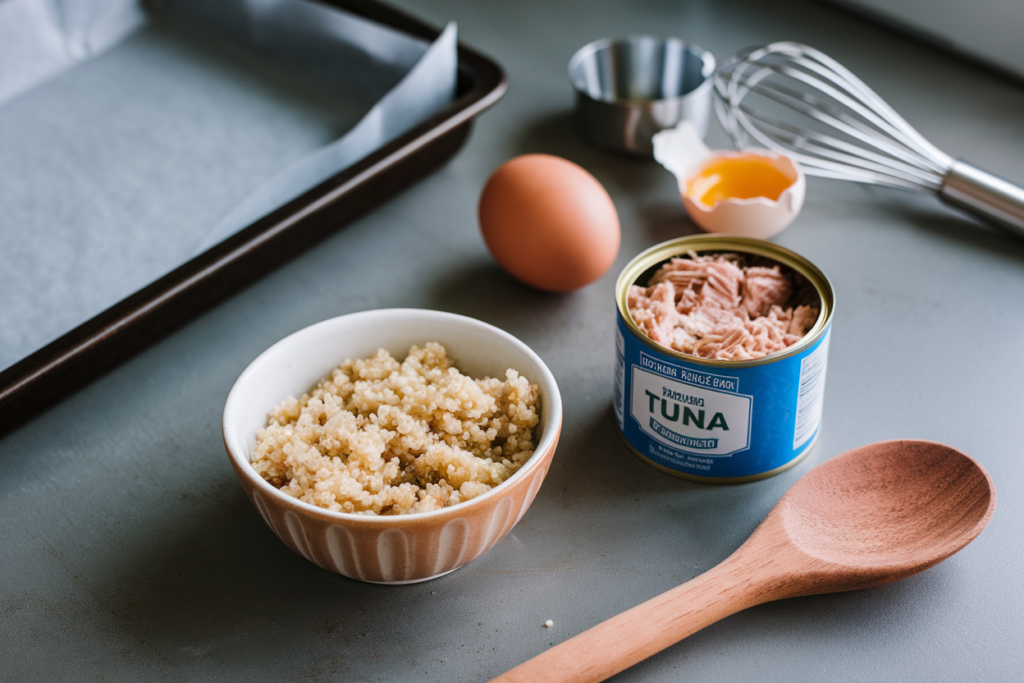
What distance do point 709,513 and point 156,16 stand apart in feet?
3.94

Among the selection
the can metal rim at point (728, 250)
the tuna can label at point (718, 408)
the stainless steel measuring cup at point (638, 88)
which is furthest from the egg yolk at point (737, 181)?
the tuna can label at point (718, 408)

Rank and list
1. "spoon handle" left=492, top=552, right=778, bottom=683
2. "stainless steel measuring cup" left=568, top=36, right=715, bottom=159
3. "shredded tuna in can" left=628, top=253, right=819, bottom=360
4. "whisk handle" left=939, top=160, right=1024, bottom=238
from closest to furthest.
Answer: "spoon handle" left=492, top=552, right=778, bottom=683, "shredded tuna in can" left=628, top=253, right=819, bottom=360, "whisk handle" left=939, top=160, right=1024, bottom=238, "stainless steel measuring cup" left=568, top=36, right=715, bottom=159

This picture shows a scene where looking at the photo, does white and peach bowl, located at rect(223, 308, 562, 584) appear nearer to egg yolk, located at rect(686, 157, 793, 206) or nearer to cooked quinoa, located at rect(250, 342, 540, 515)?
cooked quinoa, located at rect(250, 342, 540, 515)

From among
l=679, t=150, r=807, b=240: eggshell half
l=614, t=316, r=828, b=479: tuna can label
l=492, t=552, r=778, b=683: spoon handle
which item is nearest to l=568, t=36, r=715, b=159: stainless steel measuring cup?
l=679, t=150, r=807, b=240: eggshell half

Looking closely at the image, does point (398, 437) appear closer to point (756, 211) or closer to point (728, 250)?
point (728, 250)

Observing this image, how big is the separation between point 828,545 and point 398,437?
1.06ft

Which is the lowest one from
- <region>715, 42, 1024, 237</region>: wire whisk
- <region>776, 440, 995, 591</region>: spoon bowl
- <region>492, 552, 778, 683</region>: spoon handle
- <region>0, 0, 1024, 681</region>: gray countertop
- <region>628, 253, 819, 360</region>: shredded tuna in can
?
<region>0, 0, 1024, 681</region>: gray countertop

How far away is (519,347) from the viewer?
0.71 metres

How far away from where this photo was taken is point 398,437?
2.16 feet

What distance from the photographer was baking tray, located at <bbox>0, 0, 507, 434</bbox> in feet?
2.55

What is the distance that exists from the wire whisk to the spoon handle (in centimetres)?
60

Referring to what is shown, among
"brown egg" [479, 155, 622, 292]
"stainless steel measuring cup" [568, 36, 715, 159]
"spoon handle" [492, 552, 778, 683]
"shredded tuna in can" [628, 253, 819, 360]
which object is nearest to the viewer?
"spoon handle" [492, 552, 778, 683]

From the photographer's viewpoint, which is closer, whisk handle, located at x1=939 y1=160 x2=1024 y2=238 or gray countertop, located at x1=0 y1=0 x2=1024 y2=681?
gray countertop, located at x1=0 y1=0 x2=1024 y2=681

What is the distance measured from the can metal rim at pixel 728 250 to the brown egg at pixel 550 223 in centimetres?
12
